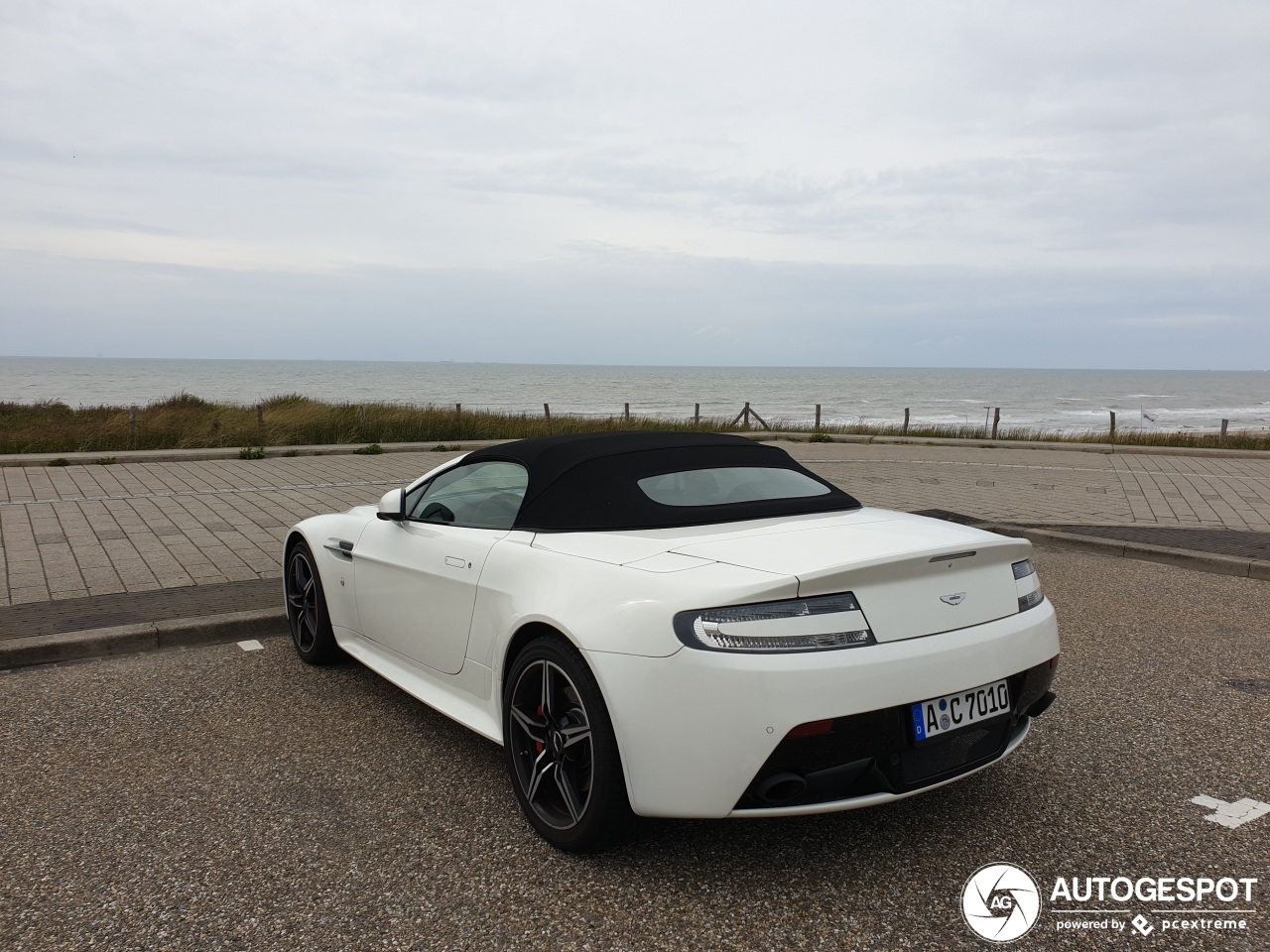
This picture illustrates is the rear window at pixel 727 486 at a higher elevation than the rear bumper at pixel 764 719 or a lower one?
higher

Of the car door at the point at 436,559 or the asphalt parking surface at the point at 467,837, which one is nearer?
the asphalt parking surface at the point at 467,837

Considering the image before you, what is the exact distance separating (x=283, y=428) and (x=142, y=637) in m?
15.7

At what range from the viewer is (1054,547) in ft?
28.0

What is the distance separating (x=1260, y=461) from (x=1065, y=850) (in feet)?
59.5

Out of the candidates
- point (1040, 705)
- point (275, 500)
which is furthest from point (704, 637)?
point (275, 500)

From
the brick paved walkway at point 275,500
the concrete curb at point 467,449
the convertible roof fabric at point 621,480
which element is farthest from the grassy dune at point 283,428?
the convertible roof fabric at point 621,480

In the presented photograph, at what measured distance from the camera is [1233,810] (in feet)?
10.9

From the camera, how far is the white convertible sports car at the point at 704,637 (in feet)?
8.77

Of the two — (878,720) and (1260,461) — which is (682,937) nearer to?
(878,720)

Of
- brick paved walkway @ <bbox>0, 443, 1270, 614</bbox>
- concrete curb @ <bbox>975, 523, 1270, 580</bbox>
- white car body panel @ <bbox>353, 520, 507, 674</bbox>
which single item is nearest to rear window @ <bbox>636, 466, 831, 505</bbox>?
white car body panel @ <bbox>353, 520, 507, 674</bbox>

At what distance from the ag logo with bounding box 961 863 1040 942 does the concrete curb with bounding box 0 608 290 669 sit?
431cm

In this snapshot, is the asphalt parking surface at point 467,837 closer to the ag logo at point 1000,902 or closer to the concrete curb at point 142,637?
the ag logo at point 1000,902

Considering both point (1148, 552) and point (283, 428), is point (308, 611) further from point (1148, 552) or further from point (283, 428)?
point (283, 428)

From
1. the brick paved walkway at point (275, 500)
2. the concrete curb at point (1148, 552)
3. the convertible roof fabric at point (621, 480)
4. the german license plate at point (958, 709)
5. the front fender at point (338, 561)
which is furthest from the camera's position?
the concrete curb at point (1148, 552)
